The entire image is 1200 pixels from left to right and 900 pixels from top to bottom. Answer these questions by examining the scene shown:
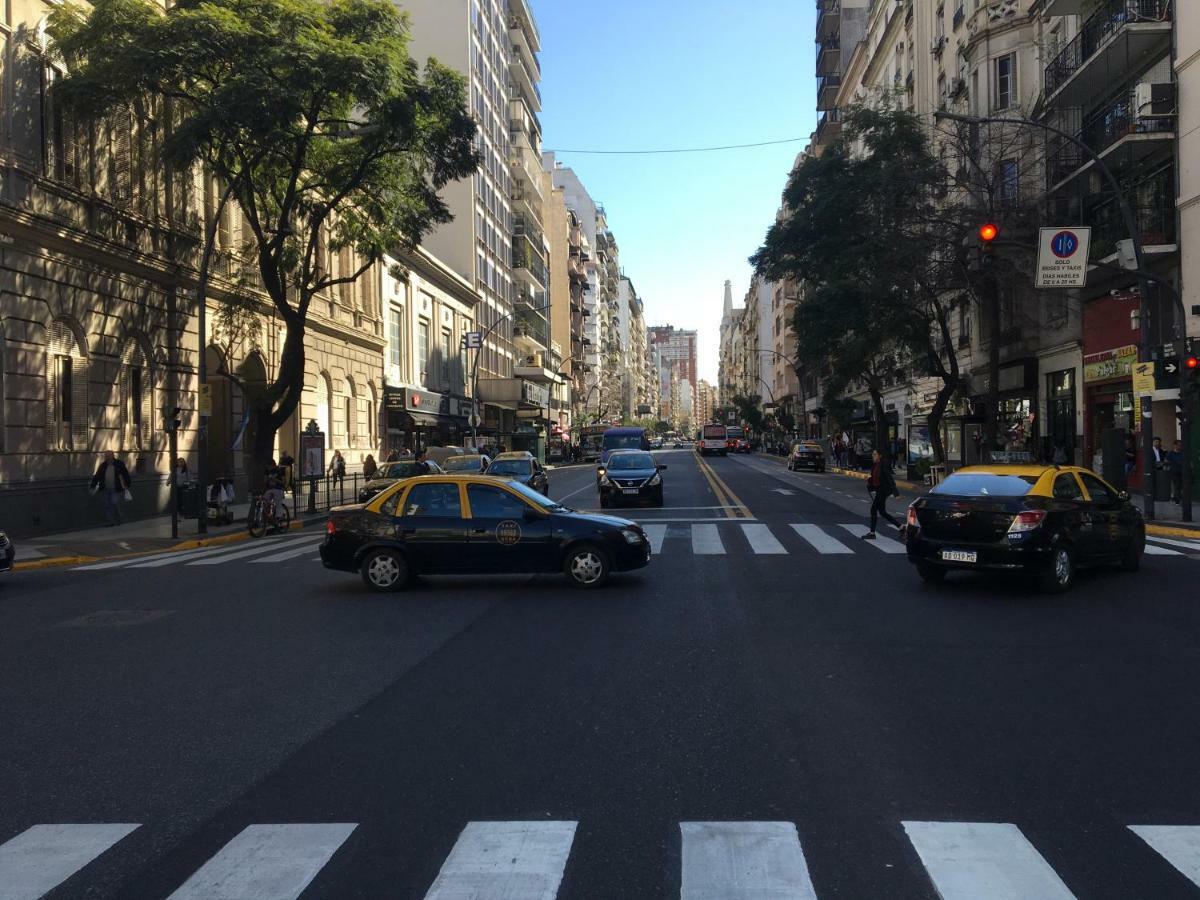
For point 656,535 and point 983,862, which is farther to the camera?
point 656,535

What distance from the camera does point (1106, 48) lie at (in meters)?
26.5

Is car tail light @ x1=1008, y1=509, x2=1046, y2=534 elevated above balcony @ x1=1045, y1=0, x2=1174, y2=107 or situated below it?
below

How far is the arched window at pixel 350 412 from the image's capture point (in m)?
39.8

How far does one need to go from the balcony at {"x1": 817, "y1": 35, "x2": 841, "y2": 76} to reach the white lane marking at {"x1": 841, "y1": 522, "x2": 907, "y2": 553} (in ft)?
235

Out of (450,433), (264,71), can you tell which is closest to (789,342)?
(450,433)

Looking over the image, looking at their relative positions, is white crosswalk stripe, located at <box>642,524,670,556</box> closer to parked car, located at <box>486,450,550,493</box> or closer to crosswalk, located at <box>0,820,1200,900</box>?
parked car, located at <box>486,450,550,493</box>

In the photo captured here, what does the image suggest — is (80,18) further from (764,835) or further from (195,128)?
(764,835)

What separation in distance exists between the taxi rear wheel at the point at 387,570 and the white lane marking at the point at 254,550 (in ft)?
17.6

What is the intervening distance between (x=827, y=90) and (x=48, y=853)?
86205mm

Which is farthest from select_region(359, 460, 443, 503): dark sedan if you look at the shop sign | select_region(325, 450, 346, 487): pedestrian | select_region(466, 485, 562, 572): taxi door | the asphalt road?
the shop sign

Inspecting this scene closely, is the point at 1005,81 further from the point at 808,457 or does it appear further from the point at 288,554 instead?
the point at 288,554

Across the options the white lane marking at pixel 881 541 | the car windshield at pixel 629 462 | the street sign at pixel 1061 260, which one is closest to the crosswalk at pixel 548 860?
the white lane marking at pixel 881 541

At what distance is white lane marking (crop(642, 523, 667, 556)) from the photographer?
16250 millimetres

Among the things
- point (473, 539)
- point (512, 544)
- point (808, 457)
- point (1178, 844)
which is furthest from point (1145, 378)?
point (808, 457)
